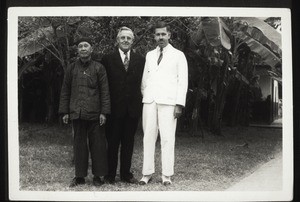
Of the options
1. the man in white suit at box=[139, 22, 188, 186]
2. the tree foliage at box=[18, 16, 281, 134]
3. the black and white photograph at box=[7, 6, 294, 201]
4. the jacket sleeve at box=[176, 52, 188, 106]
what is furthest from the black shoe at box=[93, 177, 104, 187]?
the jacket sleeve at box=[176, 52, 188, 106]

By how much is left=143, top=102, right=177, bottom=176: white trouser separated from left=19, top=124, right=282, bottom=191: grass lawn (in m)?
0.05

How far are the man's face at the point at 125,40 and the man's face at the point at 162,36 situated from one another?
8.3 inches

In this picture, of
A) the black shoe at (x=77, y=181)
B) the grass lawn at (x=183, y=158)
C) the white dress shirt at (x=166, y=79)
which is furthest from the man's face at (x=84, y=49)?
the black shoe at (x=77, y=181)

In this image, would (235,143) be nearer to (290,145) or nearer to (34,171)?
(290,145)

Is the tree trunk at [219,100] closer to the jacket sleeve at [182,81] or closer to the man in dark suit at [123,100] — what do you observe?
the jacket sleeve at [182,81]

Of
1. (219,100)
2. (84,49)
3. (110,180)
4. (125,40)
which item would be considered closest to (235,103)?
(219,100)

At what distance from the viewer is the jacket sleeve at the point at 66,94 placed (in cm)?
376

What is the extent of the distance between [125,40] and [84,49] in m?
0.33

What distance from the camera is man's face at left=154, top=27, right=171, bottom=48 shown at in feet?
12.6

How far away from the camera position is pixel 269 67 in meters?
3.91

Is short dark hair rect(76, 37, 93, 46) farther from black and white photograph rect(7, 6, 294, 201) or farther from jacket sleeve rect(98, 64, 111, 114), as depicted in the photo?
jacket sleeve rect(98, 64, 111, 114)

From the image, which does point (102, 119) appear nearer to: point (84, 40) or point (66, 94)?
point (66, 94)

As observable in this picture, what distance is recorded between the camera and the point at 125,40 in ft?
12.5

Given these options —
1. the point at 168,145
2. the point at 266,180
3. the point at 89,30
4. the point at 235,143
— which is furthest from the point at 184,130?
the point at 89,30
